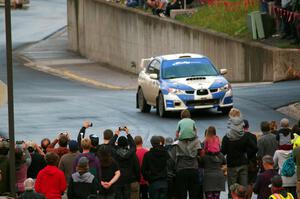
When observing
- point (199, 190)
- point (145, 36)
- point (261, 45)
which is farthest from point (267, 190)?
point (145, 36)

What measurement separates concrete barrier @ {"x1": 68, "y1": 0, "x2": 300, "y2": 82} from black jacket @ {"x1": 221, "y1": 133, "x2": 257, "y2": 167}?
19249 millimetres

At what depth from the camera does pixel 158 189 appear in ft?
62.6

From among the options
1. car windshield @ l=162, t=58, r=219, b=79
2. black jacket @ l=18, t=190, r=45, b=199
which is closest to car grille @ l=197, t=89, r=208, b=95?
car windshield @ l=162, t=58, r=219, b=79

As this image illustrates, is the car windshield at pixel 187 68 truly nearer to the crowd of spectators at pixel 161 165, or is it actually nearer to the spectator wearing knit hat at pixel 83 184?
the crowd of spectators at pixel 161 165

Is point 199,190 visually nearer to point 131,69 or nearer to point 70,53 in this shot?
point 131,69

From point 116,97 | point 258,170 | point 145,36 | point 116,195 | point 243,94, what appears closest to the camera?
point 116,195

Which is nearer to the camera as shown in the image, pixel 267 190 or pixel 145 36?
pixel 267 190

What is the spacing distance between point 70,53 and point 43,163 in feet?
149

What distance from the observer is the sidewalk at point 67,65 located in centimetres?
5084

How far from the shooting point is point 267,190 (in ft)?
57.5

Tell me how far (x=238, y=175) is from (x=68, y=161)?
9.81 feet

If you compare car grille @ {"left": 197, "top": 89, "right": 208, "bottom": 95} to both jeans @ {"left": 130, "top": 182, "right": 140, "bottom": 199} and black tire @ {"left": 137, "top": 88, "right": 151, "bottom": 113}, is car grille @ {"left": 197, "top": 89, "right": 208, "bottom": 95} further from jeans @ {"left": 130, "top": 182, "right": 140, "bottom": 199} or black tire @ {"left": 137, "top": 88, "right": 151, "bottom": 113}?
jeans @ {"left": 130, "top": 182, "right": 140, "bottom": 199}

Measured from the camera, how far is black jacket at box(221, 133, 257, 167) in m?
19.7

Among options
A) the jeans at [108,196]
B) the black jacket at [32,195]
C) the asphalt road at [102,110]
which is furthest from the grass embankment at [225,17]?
the black jacket at [32,195]
